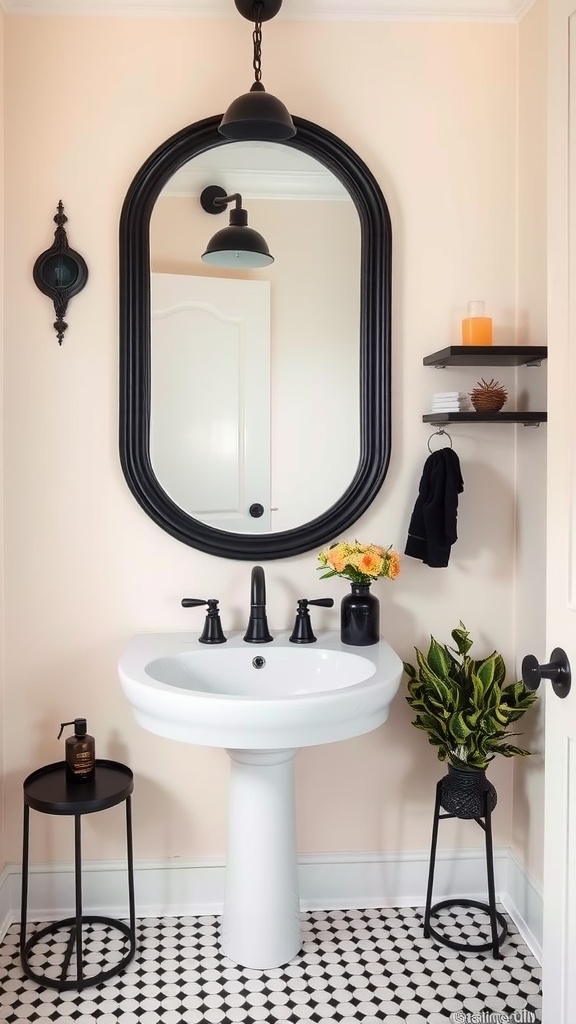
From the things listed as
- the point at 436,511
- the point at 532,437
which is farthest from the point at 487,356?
the point at 436,511

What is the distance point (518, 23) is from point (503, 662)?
5.55 feet

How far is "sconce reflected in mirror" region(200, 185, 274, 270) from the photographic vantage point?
2205mm

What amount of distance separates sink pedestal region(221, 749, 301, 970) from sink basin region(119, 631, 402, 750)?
0.69 ft

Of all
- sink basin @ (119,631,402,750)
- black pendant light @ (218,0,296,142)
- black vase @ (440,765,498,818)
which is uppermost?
black pendant light @ (218,0,296,142)

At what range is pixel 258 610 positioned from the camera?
84.6 inches

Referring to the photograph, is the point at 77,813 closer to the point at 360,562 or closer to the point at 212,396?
the point at 360,562

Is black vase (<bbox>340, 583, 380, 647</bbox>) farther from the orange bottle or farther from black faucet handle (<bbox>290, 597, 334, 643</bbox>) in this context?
the orange bottle

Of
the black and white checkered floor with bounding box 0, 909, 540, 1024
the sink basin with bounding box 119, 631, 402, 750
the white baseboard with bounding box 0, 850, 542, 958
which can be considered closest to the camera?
the sink basin with bounding box 119, 631, 402, 750

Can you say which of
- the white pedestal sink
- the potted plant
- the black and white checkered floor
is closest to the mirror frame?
the white pedestal sink

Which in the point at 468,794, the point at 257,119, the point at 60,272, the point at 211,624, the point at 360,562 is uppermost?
the point at 257,119

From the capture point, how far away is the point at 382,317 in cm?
225

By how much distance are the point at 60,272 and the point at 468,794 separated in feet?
5.53

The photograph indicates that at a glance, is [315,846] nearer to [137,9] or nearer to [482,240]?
[482,240]

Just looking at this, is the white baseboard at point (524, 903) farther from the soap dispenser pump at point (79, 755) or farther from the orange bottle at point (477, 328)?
the orange bottle at point (477, 328)
